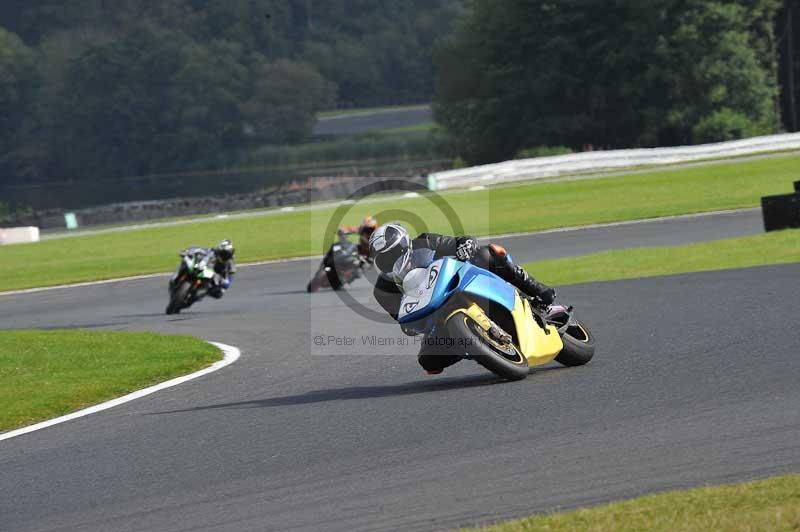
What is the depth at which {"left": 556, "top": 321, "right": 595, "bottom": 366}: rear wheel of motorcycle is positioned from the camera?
9.59 m

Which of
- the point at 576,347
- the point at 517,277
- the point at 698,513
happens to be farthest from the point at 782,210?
the point at 698,513

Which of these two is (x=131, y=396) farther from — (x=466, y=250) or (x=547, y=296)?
(x=547, y=296)

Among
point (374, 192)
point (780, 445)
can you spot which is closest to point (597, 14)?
point (374, 192)

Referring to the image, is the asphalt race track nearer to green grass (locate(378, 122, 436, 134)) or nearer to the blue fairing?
the blue fairing

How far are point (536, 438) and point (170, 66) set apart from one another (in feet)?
333

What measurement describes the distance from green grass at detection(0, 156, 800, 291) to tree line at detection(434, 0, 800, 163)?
23048mm

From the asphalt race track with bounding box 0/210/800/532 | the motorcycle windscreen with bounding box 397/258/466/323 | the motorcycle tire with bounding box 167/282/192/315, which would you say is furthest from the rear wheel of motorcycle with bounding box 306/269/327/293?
the motorcycle windscreen with bounding box 397/258/466/323

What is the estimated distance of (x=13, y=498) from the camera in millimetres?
7113

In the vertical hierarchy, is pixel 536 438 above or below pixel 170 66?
below

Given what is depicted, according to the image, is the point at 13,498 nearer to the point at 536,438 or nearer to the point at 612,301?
the point at 536,438

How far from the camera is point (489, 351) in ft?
28.9

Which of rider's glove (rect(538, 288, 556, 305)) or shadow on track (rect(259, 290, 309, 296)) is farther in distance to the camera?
shadow on track (rect(259, 290, 309, 296))

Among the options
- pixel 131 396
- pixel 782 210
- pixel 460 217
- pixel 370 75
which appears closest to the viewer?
pixel 131 396

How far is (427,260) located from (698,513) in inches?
152
